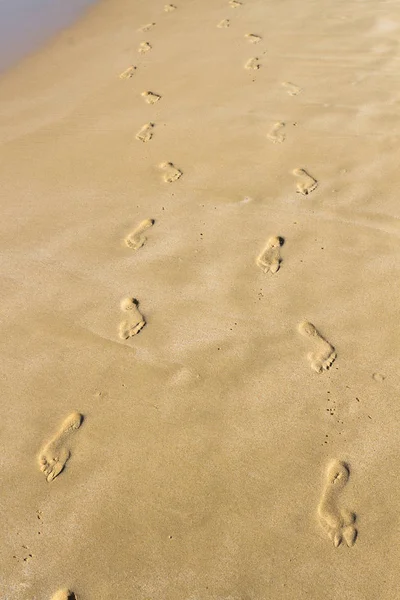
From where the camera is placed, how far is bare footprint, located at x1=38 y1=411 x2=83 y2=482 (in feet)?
8.58

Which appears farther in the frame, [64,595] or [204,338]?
[204,338]

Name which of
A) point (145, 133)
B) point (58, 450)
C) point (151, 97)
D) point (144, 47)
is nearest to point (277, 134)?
point (145, 133)

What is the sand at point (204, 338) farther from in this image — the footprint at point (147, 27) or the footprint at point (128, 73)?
the footprint at point (147, 27)

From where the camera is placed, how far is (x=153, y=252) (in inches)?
145

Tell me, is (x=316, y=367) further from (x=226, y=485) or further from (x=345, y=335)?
(x=226, y=485)

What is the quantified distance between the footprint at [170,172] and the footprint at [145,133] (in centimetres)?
46

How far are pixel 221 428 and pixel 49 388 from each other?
883mm

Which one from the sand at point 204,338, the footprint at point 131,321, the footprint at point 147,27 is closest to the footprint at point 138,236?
the sand at point 204,338

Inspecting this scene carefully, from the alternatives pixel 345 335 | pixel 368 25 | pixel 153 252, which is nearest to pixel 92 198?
pixel 153 252

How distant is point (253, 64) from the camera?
18.9 feet

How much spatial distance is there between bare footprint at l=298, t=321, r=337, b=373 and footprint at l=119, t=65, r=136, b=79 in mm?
3781

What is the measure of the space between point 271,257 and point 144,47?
3932mm

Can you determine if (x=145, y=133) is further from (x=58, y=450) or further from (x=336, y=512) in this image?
(x=336, y=512)

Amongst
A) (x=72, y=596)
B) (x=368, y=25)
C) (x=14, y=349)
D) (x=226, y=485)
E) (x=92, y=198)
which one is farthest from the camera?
(x=368, y=25)
